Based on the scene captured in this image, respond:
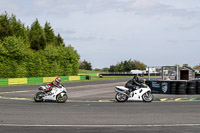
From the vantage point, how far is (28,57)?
54500 millimetres

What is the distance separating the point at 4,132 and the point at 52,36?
275 feet

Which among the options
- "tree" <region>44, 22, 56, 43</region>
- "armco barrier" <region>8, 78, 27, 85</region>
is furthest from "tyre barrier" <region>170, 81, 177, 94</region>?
"tree" <region>44, 22, 56, 43</region>

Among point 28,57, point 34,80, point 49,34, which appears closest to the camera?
point 34,80

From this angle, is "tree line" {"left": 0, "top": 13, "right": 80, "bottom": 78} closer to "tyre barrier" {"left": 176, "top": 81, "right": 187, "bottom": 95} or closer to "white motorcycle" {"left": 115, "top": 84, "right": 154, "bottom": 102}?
"tyre barrier" {"left": 176, "top": 81, "right": 187, "bottom": 95}

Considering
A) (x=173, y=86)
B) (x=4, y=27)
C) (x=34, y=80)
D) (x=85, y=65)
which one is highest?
(x=4, y=27)

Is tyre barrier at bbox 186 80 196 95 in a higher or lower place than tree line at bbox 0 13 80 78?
lower

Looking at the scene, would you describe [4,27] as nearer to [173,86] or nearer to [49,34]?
[49,34]

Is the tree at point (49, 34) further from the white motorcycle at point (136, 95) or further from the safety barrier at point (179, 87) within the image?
the white motorcycle at point (136, 95)

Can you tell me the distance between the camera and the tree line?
1982 inches

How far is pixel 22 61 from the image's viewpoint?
5294cm

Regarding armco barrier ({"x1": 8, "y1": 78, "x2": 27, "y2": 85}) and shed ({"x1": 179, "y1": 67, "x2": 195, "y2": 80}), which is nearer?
shed ({"x1": 179, "y1": 67, "x2": 195, "y2": 80})

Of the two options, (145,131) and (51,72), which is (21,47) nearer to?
(51,72)

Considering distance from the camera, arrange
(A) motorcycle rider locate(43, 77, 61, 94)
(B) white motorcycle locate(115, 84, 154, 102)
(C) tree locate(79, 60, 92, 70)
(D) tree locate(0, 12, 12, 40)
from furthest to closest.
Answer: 1. (C) tree locate(79, 60, 92, 70)
2. (D) tree locate(0, 12, 12, 40)
3. (A) motorcycle rider locate(43, 77, 61, 94)
4. (B) white motorcycle locate(115, 84, 154, 102)

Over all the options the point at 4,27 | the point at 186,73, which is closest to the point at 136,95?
the point at 186,73
